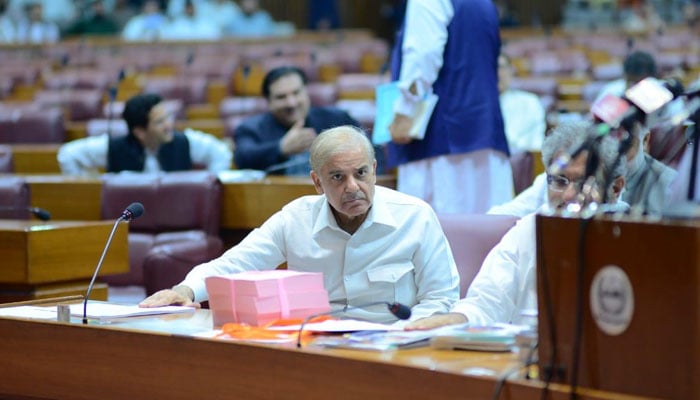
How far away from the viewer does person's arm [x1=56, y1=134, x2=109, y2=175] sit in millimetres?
6605

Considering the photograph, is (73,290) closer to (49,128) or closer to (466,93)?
(466,93)

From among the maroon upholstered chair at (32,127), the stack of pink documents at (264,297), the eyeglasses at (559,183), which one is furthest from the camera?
the maroon upholstered chair at (32,127)

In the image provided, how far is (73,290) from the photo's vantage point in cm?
496

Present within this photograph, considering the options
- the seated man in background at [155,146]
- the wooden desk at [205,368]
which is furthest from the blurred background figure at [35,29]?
the wooden desk at [205,368]

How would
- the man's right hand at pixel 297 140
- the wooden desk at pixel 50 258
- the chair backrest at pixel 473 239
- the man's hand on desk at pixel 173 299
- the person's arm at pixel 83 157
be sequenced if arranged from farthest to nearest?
the person's arm at pixel 83 157, the man's right hand at pixel 297 140, the wooden desk at pixel 50 258, the chair backrest at pixel 473 239, the man's hand on desk at pixel 173 299

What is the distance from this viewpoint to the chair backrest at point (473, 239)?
3.76m

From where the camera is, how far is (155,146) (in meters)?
6.31

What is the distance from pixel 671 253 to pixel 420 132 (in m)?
3.01

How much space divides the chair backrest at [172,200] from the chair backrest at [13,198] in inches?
13.6

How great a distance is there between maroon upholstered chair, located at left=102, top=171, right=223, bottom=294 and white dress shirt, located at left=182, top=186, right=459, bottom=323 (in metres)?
1.90

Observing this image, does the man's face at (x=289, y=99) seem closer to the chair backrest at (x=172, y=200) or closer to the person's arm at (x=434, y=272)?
the chair backrest at (x=172, y=200)

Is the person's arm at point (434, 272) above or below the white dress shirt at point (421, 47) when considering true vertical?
below

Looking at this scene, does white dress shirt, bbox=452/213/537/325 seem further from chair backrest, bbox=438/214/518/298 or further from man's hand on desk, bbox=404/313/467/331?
chair backrest, bbox=438/214/518/298

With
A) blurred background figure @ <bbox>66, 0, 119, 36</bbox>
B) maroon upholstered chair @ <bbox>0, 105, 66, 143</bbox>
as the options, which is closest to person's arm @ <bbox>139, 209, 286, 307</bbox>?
maroon upholstered chair @ <bbox>0, 105, 66, 143</bbox>
